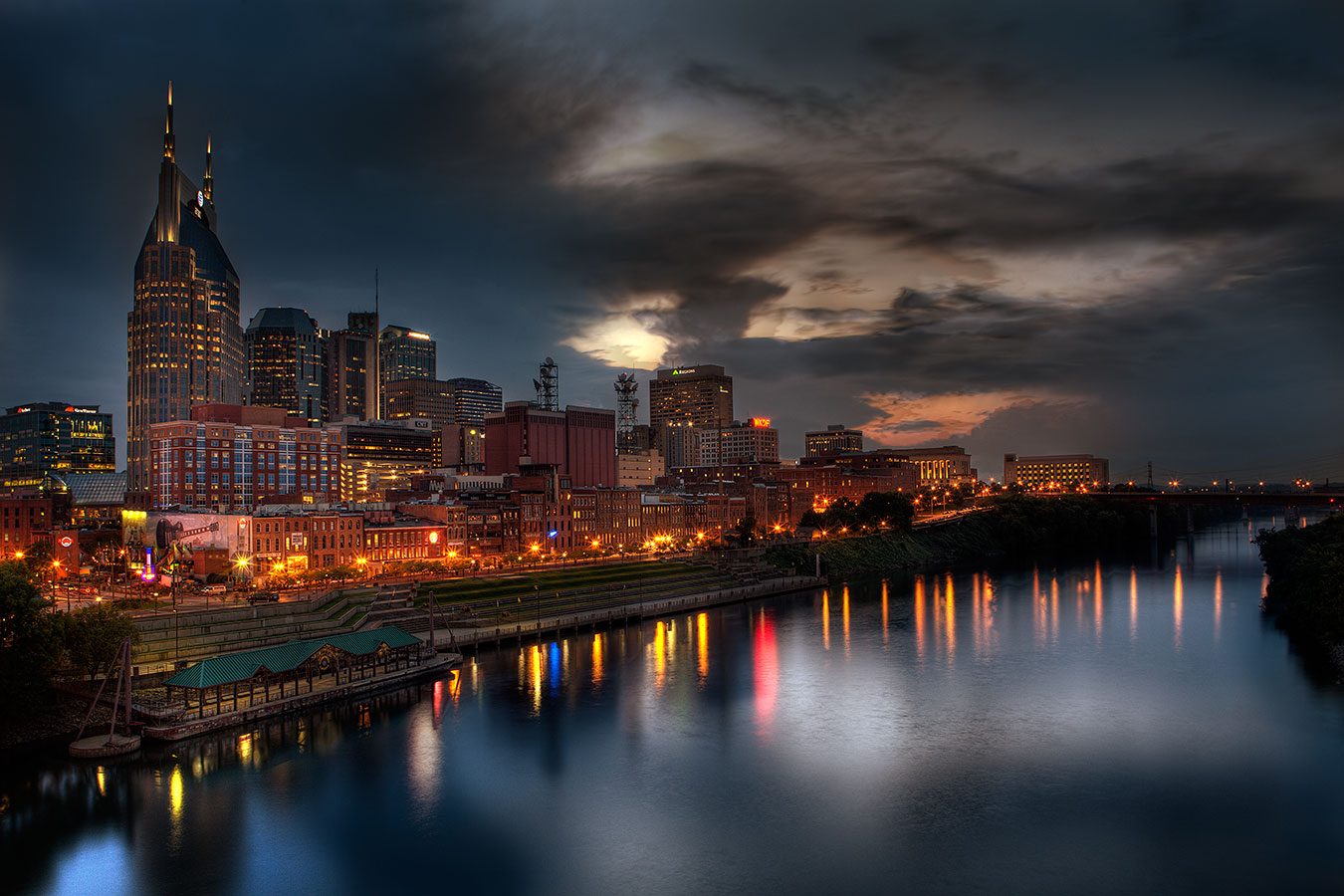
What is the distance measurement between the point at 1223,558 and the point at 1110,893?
138222mm

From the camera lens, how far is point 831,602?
357 feet

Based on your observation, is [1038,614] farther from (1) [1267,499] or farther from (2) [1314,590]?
(1) [1267,499]

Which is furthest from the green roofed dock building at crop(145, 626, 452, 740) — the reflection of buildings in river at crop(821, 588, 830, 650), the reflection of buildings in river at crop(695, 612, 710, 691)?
the reflection of buildings in river at crop(821, 588, 830, 650)

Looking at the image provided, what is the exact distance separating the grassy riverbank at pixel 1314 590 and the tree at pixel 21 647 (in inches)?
3212

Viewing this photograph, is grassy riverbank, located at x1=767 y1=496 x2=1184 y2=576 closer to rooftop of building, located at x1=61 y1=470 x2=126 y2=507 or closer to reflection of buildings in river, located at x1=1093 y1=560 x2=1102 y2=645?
reflection of buildings in river, located at x1=1093 y1=560 x2=1102 y2=645

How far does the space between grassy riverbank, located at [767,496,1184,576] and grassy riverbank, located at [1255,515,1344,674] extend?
55125 millimetres

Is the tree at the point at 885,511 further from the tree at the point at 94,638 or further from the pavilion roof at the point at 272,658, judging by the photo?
the tree at the point at 94,638

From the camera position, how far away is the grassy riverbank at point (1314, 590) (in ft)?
216

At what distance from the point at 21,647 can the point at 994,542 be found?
510 ft

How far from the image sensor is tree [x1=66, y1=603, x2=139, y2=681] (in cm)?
5141

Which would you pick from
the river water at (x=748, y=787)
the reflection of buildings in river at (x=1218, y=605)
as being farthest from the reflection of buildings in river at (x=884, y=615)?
the reflection of buildings in river at (x=1218, y=605)

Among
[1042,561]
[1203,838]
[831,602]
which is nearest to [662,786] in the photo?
[1203,838]

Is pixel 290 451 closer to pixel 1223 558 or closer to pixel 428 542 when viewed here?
pixel 428 542

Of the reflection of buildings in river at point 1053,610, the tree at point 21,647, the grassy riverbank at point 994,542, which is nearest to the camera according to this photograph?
the tree at point 21,647
